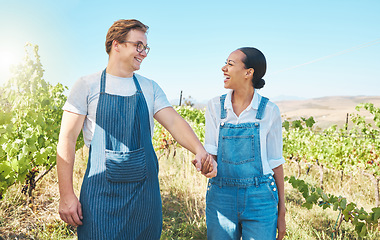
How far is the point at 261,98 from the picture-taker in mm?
1848

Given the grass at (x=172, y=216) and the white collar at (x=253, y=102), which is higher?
the white collar at (x=253, y=102)

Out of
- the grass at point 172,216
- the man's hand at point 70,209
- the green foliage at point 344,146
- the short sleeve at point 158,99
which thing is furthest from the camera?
the green foliage at point 344,146

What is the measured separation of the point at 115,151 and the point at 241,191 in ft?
2.26

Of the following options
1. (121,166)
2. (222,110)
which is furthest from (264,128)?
(121,166)

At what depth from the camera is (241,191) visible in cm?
168

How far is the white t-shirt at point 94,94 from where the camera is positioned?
150 centimetres

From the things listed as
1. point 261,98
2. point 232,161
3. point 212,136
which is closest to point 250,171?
point 232,161

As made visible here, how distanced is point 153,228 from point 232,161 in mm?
547

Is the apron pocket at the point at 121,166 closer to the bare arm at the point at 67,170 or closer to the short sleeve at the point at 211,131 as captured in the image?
the bare arm at the point at 67,170

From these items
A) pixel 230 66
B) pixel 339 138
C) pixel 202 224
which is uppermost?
pixel 230 66

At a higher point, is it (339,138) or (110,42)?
(110,42)

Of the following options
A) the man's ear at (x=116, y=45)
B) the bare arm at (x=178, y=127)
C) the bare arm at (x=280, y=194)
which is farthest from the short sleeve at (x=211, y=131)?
the man's ear at (x=116, y=45)

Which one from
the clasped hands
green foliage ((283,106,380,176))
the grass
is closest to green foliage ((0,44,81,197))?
the grass

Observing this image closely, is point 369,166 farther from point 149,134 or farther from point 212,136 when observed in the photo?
point 149,134
